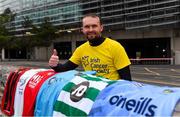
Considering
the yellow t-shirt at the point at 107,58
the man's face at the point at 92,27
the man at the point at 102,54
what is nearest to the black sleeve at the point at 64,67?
the man at the point at 102,54

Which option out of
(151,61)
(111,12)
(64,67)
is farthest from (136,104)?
(111,12)

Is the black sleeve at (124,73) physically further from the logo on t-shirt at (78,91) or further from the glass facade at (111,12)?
the glass facade at (111,12)

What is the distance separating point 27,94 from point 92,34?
38.2 inches

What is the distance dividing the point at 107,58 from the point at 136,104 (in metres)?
1.54

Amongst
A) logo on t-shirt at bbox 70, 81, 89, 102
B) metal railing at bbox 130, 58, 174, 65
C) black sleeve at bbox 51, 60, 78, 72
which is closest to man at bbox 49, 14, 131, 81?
black sleeve at bbox 51, 60, 78, 72

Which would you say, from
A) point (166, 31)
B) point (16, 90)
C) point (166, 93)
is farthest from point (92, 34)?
point (166, 31)

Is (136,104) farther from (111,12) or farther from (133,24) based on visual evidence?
(111,12)

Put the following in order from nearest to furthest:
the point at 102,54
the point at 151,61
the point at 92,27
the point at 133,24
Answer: the point at 92,27, the point at 102,54, the point at 151,61, the point at 133,24

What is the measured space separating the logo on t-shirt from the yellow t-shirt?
2.72ft

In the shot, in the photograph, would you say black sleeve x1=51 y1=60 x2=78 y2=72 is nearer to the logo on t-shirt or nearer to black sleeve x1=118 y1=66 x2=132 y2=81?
black sleeve x1=118 y1=66 x2=132 y2=81

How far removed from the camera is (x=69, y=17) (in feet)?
235

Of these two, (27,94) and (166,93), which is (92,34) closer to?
(27,94)

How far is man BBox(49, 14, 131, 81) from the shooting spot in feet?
15.4

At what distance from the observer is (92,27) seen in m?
4.68
